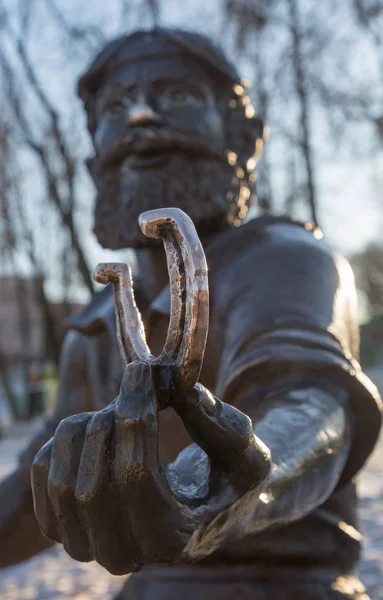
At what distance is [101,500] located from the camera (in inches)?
34.4

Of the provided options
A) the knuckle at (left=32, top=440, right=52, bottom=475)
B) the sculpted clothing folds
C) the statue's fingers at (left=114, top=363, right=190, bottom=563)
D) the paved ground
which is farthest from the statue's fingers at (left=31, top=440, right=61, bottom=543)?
the paved ground

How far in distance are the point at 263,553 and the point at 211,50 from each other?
4.79ft

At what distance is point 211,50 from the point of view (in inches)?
93.0

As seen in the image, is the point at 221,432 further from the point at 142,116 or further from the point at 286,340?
the point at 142,116

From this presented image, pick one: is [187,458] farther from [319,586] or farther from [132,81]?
[132,81]

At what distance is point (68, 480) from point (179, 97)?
1610mm

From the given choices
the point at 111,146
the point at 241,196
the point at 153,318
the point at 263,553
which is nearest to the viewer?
the point at 263,553

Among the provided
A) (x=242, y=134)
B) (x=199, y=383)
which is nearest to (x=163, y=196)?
(x=242, y=134)

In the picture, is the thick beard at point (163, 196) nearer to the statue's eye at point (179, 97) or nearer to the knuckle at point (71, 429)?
the statue's eye at point (179, 97)

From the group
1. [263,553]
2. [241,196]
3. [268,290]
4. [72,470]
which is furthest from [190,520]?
[241,196]

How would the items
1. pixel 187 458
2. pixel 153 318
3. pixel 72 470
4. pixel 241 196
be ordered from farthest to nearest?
pixel 241 196
pixel 153 318
pixel 187 458
pixel 72 470

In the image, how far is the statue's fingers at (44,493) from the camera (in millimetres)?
937

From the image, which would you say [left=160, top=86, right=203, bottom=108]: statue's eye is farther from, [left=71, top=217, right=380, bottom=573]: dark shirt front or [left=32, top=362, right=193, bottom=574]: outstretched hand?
[left=32, top=362, right=193, bottom=574]: outstretched hand

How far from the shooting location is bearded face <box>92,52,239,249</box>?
7.22 ft
